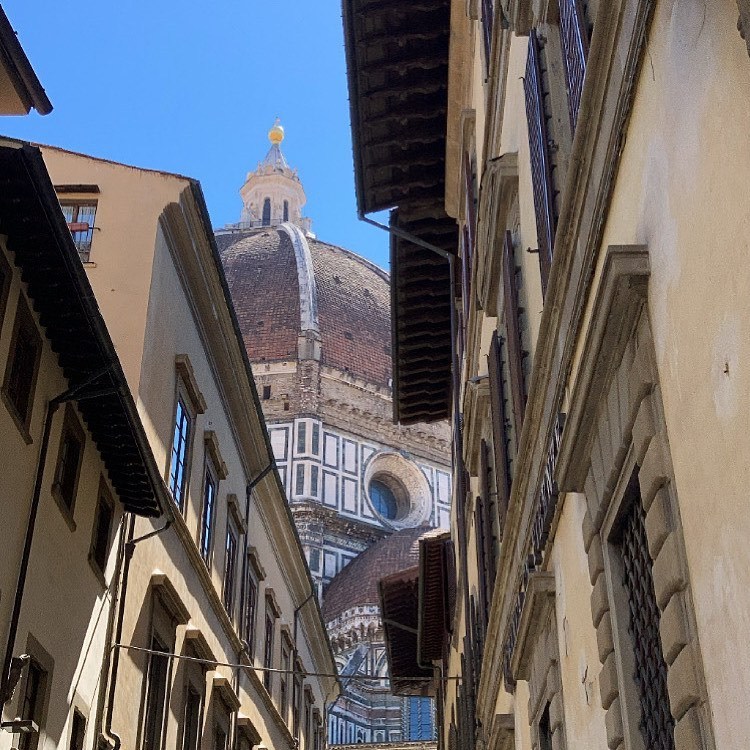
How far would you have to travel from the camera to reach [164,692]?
532 inches

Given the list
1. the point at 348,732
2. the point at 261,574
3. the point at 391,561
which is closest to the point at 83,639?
the point at 261,574

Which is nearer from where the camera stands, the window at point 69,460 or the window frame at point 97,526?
the window at point 69,460

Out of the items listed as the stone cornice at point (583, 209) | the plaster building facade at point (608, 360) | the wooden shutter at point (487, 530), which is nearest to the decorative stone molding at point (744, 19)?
the plaster building facade at point (608, 360)

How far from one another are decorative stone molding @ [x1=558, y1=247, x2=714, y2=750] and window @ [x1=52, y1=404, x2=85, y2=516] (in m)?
5.28

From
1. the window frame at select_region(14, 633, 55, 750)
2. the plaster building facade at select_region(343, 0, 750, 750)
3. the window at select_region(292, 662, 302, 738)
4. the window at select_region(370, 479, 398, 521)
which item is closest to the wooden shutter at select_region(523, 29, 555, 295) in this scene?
the plaster building facade at select_region(343, 0, 750, 750)

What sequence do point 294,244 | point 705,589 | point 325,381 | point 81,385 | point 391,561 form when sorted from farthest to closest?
point 294,244
point 325,381
point 391,561
point 81,385
point 705,589

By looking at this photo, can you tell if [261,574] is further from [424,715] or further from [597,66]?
[424,715]

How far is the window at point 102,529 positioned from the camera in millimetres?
11475

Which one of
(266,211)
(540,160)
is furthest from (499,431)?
(266,211)

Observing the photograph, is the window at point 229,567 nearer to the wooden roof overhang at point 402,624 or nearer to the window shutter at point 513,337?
the wooden roof overhang at point 402,624

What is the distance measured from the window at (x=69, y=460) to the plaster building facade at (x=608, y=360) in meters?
3.73

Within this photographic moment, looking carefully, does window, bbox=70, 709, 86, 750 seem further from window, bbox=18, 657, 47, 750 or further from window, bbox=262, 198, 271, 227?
window, bbox=262, 198, 271, 227

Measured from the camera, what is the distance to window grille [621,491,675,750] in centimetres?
534

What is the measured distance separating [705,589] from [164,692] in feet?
33.5
